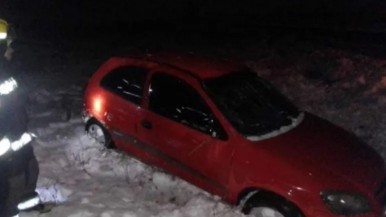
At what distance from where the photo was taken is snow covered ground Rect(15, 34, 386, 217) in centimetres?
567

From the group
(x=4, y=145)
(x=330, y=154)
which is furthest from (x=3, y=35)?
(x=330, y=154)

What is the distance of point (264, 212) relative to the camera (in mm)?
5211

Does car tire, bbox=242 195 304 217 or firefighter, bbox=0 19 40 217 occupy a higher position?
firefighter, bbox=0 19 40 217

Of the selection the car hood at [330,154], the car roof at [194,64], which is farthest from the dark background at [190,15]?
the car hood at [330,154]

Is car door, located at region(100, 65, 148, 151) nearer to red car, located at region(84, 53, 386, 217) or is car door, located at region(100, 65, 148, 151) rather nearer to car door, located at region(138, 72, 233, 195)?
red car, located at region(84, 53, 386, 217)

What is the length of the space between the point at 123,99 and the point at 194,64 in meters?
1.09

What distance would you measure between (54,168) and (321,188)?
3.50m

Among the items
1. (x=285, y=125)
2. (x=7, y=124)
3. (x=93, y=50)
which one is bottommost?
(x=93, y=50)

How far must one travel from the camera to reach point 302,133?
228 inches

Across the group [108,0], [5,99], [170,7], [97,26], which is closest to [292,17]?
[170,7]

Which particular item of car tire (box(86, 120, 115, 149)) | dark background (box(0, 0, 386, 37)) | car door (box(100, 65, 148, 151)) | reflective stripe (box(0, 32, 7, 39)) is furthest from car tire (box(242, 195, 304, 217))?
dark background (box(0, 0, 386, 37))

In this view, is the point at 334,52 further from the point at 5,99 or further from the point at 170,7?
the point at 170,7

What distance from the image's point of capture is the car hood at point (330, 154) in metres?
5.18

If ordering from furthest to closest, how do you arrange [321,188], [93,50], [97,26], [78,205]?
[97,26] < [93,50] < [78,205] < [321,188]
